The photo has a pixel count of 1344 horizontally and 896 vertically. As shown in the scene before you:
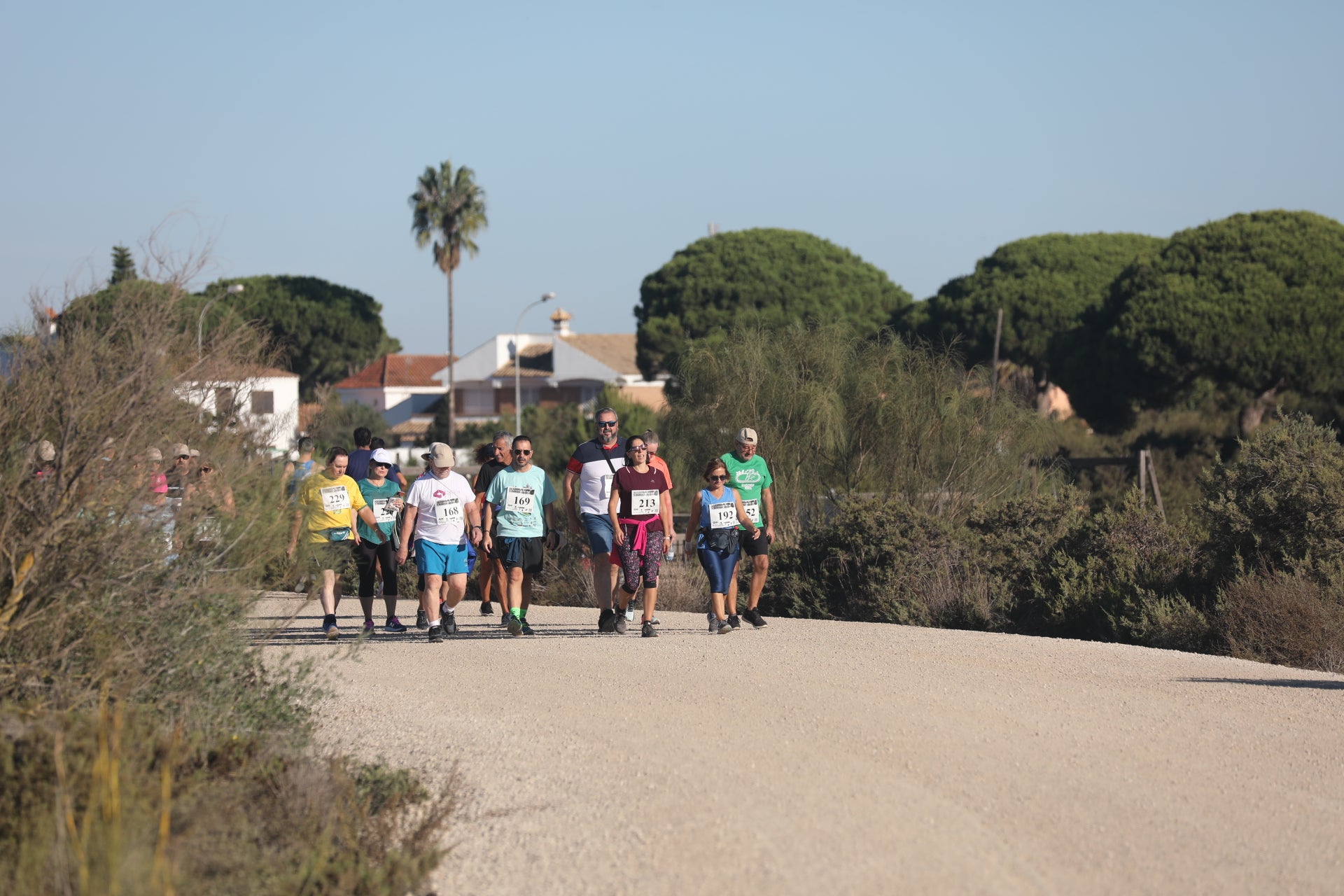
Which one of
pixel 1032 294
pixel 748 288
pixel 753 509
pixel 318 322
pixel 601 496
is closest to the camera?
pixel 601 496

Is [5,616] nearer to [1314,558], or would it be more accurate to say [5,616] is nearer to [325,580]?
[325,580]

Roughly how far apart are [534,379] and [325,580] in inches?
2760

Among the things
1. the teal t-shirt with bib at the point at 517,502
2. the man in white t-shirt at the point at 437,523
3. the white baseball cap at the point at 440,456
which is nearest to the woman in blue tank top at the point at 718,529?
the teal t-shirt with bib at the point at 517,502

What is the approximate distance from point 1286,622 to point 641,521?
519cm

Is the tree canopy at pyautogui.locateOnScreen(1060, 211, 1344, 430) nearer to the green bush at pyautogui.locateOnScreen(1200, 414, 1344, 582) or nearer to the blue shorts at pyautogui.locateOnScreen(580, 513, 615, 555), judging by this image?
the green bush at pyautogui.locateOnScreen(1200, 414, 1344, 582)

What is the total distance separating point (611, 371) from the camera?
78.9 meters

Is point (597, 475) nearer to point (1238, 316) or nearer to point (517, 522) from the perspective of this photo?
point (517, 522)

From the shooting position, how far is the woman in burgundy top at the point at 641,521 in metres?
12.1

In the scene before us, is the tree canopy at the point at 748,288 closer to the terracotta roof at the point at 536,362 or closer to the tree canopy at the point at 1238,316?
the terracotta roof at the point at 536,362

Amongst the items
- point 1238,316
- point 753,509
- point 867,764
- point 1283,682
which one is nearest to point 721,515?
point 753,509

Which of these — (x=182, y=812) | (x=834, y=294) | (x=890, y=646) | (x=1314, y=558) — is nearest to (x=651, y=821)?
(x=182, y=812)

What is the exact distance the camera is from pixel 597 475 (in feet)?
40.7

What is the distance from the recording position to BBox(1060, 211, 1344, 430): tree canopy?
4181 centimetres

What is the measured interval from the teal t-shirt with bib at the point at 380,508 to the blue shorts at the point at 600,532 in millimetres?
1792
